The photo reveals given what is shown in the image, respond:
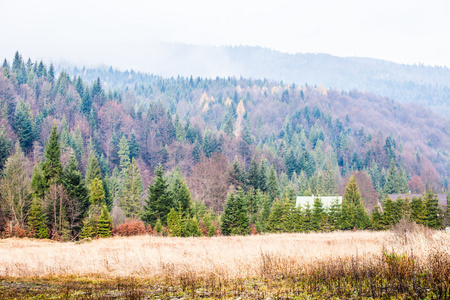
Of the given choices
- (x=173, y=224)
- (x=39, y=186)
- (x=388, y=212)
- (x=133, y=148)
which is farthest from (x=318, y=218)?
(x=133, y=148)

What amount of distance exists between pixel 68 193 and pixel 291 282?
4194cm

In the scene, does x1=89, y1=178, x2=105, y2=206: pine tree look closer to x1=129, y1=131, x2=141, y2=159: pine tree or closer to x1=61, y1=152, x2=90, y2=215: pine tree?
x1=61, y1=152, x2=90, y2=215: pine tree

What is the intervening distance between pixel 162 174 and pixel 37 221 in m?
20.0

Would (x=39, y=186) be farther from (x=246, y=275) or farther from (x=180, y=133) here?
(x=180, y=133)

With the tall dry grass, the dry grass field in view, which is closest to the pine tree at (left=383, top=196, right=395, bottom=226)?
the tall dry grass

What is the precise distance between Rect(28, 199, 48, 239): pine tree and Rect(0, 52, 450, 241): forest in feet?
0.40

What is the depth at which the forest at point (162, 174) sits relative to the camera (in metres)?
47.9

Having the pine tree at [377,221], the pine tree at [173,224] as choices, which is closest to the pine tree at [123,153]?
the pine tree at [173,224]

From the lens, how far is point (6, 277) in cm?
1470

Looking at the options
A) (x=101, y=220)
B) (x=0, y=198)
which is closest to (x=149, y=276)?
(x=101, y=220)

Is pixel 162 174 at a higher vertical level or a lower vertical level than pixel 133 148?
lower

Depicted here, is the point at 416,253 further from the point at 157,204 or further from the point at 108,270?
the point at 157,204

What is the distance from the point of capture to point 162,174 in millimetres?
59906

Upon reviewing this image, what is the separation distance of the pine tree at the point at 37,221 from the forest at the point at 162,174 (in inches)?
4.8
